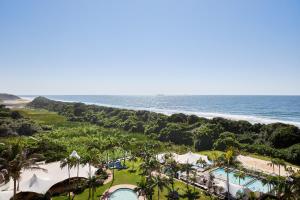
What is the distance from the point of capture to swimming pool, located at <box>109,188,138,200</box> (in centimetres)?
3102

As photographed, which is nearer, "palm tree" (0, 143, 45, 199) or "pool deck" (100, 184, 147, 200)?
"palm tree" (0, 143, 45, 199)

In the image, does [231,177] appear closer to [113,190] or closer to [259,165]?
[259,165]

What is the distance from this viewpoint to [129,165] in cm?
4291

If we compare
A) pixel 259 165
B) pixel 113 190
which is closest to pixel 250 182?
pixel 259 165

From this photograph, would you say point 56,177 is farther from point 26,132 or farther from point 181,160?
point 26,132

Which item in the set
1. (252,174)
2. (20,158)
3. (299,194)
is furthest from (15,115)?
(299,194)

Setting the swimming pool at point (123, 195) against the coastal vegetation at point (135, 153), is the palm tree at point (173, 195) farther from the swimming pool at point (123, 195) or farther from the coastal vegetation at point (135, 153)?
the swimming pool at point (123, 195)

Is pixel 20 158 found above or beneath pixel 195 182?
above

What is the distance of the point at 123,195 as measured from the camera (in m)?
31.8

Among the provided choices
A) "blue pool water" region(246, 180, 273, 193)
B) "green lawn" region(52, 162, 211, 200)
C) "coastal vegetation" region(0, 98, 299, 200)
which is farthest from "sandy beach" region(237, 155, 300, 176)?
"green lawn" region(52, 162, 211, 200)

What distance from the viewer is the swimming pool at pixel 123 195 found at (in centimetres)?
3102

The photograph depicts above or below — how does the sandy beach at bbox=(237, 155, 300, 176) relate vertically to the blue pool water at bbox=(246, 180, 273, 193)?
above

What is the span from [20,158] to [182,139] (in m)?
43.2

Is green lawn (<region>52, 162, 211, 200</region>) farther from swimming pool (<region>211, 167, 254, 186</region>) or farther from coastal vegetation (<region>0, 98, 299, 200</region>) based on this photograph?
swimming pool (<region>211, 167, 254, 186</region>)
